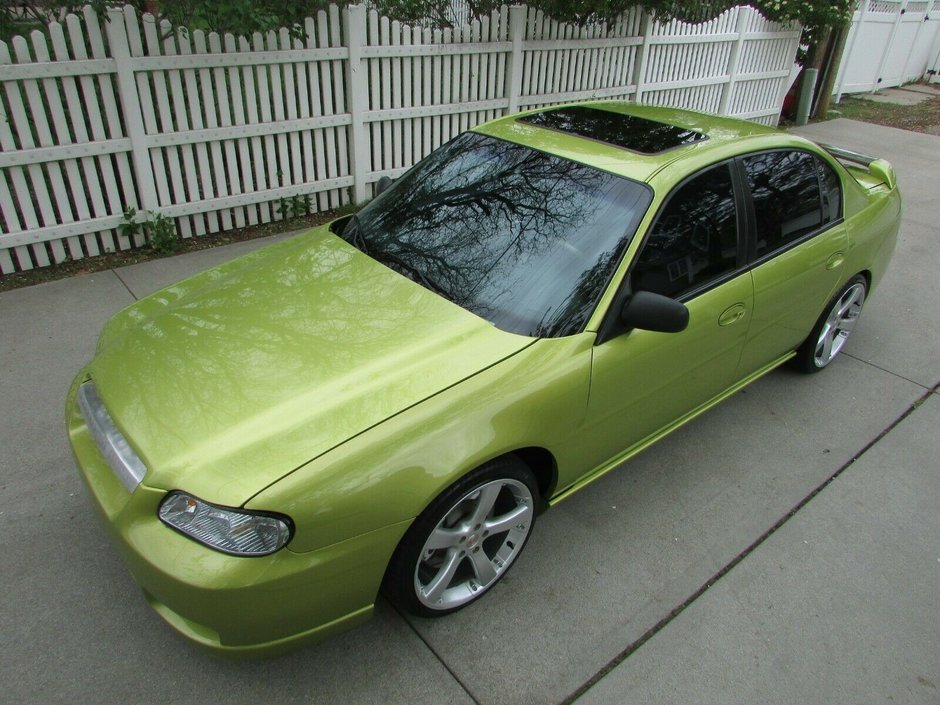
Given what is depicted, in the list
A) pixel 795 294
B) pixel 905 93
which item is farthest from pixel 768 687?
pixel 905 93

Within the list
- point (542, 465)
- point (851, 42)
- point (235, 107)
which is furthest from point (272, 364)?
point (851, 42)

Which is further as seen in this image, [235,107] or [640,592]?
[235,107]

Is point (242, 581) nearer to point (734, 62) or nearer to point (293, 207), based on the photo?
point (293, 207)

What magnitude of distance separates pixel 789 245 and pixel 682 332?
102 cm

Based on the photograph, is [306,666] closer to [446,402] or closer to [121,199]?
[446,402]

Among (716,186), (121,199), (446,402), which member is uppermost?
(716,186)

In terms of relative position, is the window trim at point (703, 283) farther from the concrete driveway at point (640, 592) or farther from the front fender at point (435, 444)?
the concrete driveway at point (640, 592)

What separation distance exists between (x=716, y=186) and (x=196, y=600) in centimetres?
271

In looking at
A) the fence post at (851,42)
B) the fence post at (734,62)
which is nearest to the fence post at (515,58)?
the fence post at (734,62)

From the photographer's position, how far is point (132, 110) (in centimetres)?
500

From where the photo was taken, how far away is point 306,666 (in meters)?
2.45

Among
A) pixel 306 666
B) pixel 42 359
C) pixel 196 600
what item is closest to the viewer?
pixel 196 600

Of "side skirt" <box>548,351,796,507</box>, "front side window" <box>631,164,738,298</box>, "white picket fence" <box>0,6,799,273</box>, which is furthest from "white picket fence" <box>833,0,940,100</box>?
"front side window" <box>631,164,738,298</box>

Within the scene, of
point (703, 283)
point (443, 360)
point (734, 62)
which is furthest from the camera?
point (734, 62)
